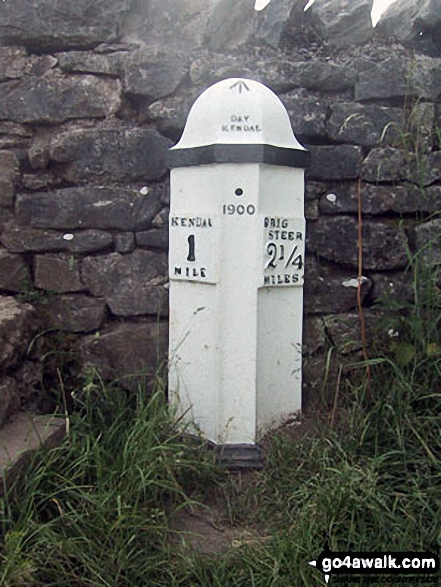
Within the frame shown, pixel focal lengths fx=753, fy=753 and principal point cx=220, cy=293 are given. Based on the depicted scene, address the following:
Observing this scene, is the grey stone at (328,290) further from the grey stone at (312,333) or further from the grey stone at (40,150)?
the grey stone at (40,150)

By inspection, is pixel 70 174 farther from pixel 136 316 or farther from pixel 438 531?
pixel 438 531

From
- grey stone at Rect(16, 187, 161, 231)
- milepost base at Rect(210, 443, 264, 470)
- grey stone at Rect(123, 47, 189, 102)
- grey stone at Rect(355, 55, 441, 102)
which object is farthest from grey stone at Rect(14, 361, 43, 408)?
grey stone at Rect(355, 55, 441, 102)

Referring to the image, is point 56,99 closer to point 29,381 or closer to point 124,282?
point 124,282

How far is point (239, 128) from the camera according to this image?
3080 millimetres

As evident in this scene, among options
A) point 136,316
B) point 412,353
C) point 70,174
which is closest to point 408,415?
point 412,353

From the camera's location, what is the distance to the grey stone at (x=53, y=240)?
3.54 metres

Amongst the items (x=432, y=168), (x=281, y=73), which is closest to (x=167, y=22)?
(x=281, y=73)

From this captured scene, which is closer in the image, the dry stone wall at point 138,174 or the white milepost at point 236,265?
the white milepost at point 236,265

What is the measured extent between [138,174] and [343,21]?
1.28 meters

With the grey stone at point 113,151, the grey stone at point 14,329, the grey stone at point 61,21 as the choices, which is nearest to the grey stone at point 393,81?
the grey stone at point 113,151

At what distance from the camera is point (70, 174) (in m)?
3.56

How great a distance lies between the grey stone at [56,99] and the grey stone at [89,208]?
37cm

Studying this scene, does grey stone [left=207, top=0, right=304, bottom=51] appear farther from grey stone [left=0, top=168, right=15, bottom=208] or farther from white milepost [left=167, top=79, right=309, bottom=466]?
grey stone [left=0, top=168, right=15, bottom=208]

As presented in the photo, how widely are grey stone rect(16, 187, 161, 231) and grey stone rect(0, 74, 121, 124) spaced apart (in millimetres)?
367
